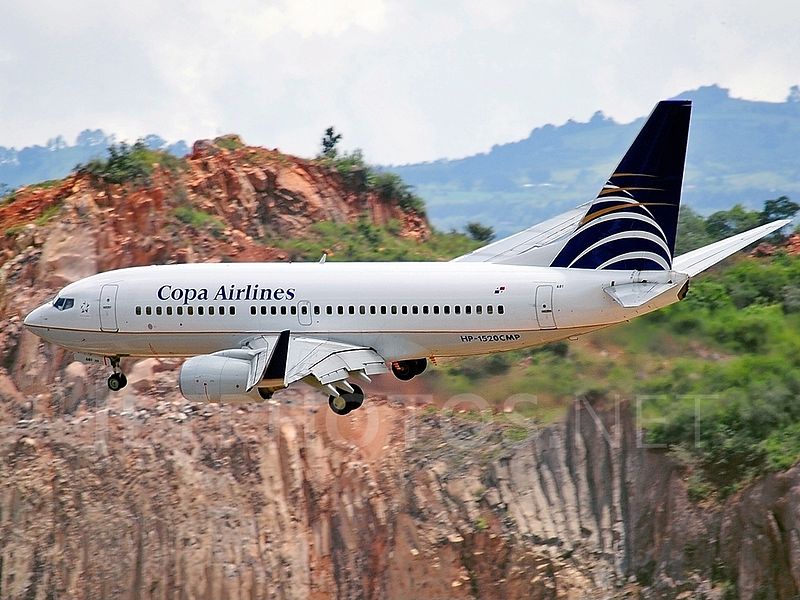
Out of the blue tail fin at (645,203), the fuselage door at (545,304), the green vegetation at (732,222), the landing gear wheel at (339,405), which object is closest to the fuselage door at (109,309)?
the landing gear wheel at (339,405)

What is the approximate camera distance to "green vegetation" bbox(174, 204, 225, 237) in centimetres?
6088

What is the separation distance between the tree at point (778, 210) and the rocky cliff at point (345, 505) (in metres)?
29.5

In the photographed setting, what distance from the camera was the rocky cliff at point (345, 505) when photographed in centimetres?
4312

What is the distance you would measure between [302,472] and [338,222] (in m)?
22.3

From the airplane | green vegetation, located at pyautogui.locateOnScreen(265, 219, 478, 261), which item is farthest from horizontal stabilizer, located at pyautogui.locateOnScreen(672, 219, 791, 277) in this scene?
green vegetation, located at pyautogui.locateOnScreen(265, 219, 478, 261)

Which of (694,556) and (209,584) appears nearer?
(694,556)

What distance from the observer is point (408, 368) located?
1831 inches

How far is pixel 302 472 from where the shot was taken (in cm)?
4781

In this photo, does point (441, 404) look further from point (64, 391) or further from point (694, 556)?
point (64, 391)

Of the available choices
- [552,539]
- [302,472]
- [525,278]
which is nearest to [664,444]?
[552,539]

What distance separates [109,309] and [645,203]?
18017 mm

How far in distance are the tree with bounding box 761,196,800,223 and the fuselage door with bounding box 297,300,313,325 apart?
34843 mm

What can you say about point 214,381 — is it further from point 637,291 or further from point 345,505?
point 637,291

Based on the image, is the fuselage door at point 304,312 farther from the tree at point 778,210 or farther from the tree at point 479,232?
the tree at point 778,210
